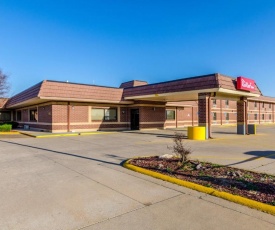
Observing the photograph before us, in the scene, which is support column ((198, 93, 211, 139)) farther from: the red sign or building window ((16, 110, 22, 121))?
building window ((16, 110, 22, 121))

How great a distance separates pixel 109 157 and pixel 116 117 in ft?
57.1

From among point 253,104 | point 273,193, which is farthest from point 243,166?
point 253,104

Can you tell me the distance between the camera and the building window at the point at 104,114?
25109 millimetres

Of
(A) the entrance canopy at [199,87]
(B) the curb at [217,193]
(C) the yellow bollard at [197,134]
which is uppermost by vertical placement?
(A) the entrance canopy at [199,87]

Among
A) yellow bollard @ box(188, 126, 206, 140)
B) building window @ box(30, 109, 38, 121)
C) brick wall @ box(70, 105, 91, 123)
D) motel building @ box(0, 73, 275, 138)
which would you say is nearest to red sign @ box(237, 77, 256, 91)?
motel building @ box(0, 73, 275, 138)

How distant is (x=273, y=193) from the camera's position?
192 inches

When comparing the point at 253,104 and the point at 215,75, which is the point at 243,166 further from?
the point at 253,104

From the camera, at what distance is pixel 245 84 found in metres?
19.1

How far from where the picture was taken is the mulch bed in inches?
196

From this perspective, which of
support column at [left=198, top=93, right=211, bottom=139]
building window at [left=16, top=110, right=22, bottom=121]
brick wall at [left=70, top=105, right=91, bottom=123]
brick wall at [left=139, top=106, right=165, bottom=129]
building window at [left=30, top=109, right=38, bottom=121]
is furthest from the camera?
building window at [left=16, top=110, right=22, bottom=121]

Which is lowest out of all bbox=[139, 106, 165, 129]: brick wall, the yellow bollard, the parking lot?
the parking lot

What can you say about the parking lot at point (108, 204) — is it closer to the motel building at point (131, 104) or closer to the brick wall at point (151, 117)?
the motel building at point (131, 104)

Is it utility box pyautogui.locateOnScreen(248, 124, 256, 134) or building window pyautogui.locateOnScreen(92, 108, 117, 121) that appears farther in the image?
building window pyautogui.locateOnScreen(92, 108, 117, 121)

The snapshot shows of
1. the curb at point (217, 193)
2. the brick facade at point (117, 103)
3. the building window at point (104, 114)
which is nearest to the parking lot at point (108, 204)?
the curb at point (217, 193)
